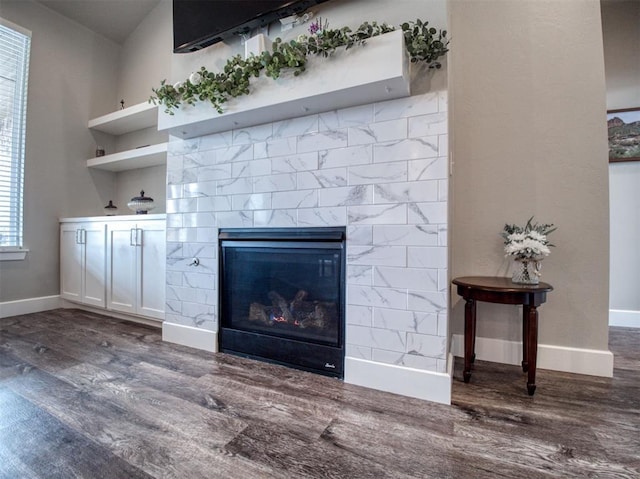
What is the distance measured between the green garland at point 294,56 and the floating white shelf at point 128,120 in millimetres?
1409

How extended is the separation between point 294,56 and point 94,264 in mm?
2997

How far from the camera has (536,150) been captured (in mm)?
1991

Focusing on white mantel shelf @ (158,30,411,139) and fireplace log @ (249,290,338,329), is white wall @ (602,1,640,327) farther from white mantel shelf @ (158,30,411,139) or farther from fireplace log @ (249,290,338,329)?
fireplace log @ (249,290,338,329)

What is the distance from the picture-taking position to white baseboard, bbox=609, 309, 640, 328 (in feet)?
9.41

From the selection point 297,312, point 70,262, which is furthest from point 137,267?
point 297,312

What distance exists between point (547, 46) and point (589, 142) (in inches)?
27.4

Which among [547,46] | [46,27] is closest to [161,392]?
[547,46]

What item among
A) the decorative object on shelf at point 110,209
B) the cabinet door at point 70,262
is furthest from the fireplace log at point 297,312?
the decorative object on shelf at point 110,209

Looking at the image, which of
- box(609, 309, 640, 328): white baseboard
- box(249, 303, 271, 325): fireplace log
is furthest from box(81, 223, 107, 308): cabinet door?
box(609, 309, 640, 328): white baseboard

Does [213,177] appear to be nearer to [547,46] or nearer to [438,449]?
[438,449]

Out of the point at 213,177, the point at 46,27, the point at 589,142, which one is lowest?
the point at 213,177

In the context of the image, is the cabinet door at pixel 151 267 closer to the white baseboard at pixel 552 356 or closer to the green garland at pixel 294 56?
the green garland at pixel 294 56

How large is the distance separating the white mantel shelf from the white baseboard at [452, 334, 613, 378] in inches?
68.4

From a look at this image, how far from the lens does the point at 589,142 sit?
1.89m
